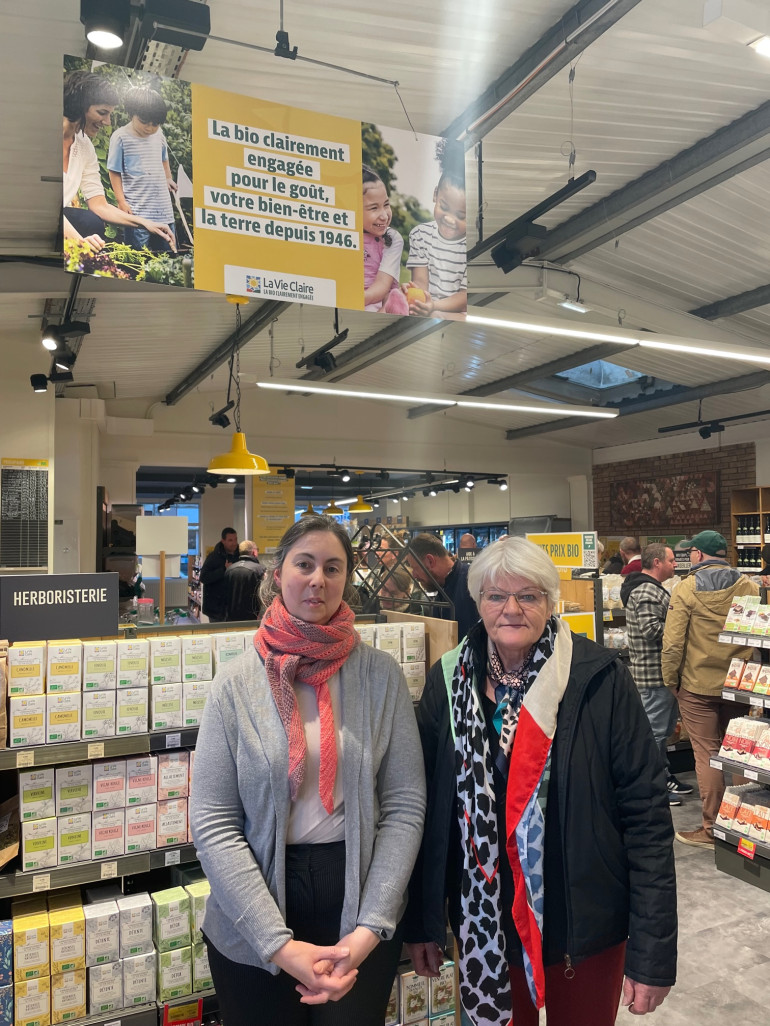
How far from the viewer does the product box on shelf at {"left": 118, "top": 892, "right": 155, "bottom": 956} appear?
2572 millimetres

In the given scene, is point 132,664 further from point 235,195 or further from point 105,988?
point 235,195

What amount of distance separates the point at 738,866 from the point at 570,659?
3.42 metres

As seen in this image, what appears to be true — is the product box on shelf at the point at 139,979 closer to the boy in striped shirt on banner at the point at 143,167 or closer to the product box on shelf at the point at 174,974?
the product box on shelf at the point at 174,974

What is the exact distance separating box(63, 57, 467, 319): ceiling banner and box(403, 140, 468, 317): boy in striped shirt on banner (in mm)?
21

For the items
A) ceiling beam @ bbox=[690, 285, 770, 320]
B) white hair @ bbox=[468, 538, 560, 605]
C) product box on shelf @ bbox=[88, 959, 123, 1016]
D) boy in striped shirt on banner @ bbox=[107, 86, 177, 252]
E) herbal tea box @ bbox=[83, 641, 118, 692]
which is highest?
ceiling beam @ bbox=[690, 285, 770, 320]

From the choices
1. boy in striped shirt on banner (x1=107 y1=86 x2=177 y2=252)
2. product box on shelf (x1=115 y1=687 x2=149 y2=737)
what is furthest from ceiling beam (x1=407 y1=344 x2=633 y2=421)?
product box on shelf (x1=115 y1=687 x2=149 y2=737)

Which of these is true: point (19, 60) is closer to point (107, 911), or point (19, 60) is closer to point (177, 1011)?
point (107, 911)

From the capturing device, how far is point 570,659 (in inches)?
72.8

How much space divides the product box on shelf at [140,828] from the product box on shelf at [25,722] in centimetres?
41

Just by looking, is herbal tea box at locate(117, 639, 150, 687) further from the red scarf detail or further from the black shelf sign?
the red scarf detail

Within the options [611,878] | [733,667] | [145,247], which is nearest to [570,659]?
[611,878]

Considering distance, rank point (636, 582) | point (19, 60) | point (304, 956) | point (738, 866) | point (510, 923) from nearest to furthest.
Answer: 1. point (304, 956)
2. point (510, 923)
3. point (19, 60)
4. point (738, 866)
5. point (636, 582)

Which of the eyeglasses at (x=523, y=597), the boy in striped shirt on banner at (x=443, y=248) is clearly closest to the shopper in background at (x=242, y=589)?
the boy in striped shirt on banner at (x=443, y=248)

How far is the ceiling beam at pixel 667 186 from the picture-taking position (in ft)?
16.9
